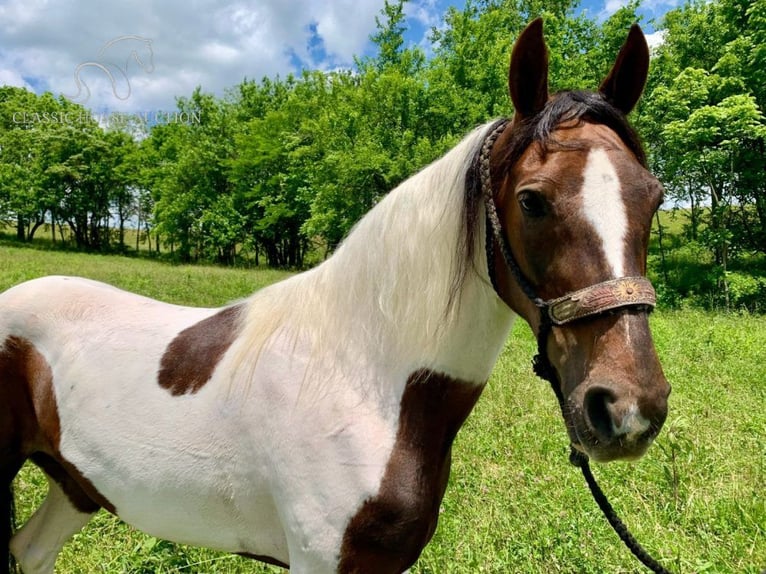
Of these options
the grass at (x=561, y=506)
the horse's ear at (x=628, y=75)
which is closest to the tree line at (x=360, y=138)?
the grass at (x=561, y=506)

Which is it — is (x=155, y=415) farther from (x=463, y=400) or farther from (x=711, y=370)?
(x=711, y=370)

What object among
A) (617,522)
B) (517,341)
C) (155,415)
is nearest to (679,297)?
(517,341)

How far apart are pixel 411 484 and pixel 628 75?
4.59 feet

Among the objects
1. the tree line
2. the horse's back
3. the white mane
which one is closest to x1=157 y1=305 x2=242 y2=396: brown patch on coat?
the horse's back

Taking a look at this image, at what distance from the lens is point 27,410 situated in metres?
2.00

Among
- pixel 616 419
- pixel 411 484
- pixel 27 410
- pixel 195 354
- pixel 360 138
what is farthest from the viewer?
pixel 360 138

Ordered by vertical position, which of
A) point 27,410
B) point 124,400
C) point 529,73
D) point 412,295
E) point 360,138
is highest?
point 360,138

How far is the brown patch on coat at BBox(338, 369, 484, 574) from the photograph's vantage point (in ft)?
4.43

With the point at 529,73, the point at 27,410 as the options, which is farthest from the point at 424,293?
the point at 27,410

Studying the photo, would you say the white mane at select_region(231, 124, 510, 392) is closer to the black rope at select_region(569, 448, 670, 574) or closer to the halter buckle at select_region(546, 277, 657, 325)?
the halter buckle at select_region(546, 277, 657, 325)

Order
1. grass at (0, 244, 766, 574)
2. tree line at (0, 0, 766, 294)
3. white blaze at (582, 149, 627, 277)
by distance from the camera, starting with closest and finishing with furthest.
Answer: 1. white blaze at (582, 149, 627, 277)
2. grass at (0, 244, 766, 574)
3. tree line at (0, 0, 766, 294)

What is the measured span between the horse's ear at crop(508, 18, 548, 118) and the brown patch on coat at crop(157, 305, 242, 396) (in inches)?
49.9

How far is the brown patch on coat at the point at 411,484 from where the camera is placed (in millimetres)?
1350

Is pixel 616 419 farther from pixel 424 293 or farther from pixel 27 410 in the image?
pixel 27 410
